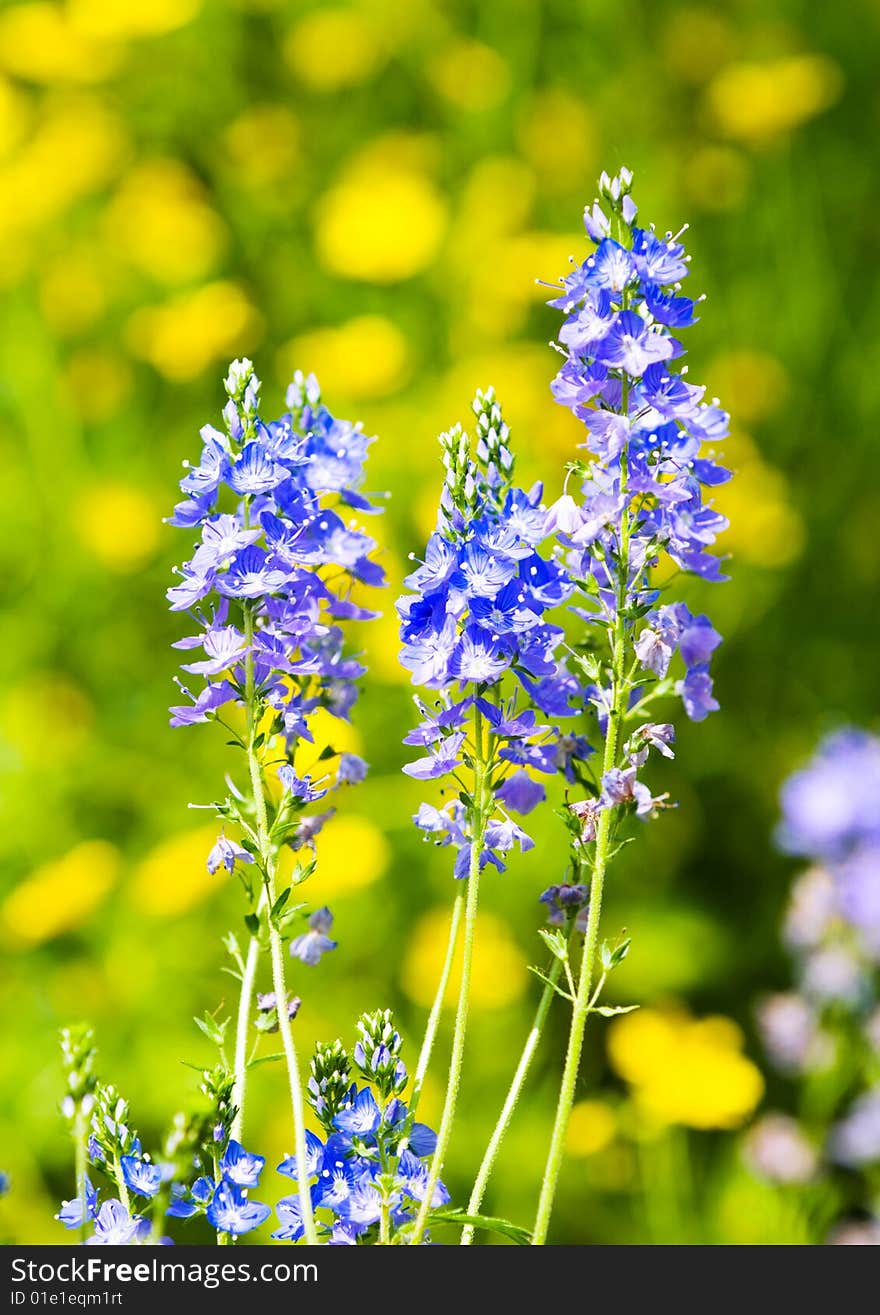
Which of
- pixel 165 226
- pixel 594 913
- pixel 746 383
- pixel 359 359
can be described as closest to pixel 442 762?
pixel 594 913

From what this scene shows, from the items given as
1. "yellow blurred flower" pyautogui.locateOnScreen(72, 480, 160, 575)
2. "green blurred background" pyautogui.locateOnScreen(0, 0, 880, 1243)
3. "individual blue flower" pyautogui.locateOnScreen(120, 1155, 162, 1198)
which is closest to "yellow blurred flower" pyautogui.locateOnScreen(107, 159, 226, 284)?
"green blurred background" pyautogui.locateOnScreen(0, 0, 880, 1243)

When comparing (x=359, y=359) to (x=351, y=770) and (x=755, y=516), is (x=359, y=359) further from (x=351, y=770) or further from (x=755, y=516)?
(x=351, y=770)

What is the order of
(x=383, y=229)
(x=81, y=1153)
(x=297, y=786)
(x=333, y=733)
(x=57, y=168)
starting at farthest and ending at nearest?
(x=57, y=168)
(x=383, y=229)
(x=333, y=733)
(x=297, y=786)
(x=81, y=1153)

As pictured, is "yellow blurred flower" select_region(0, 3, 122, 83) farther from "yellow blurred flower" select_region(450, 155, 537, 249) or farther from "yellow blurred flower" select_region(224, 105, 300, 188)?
"yellow blurred flower" select_region(450, 155, 537, 249)

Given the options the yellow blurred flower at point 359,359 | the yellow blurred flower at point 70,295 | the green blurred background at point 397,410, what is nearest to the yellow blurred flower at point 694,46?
the green blurred background at point 397,410

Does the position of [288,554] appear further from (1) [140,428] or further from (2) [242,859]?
(1) [140,428]

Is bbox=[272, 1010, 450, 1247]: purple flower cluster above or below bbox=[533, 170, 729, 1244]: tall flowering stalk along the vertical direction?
below
